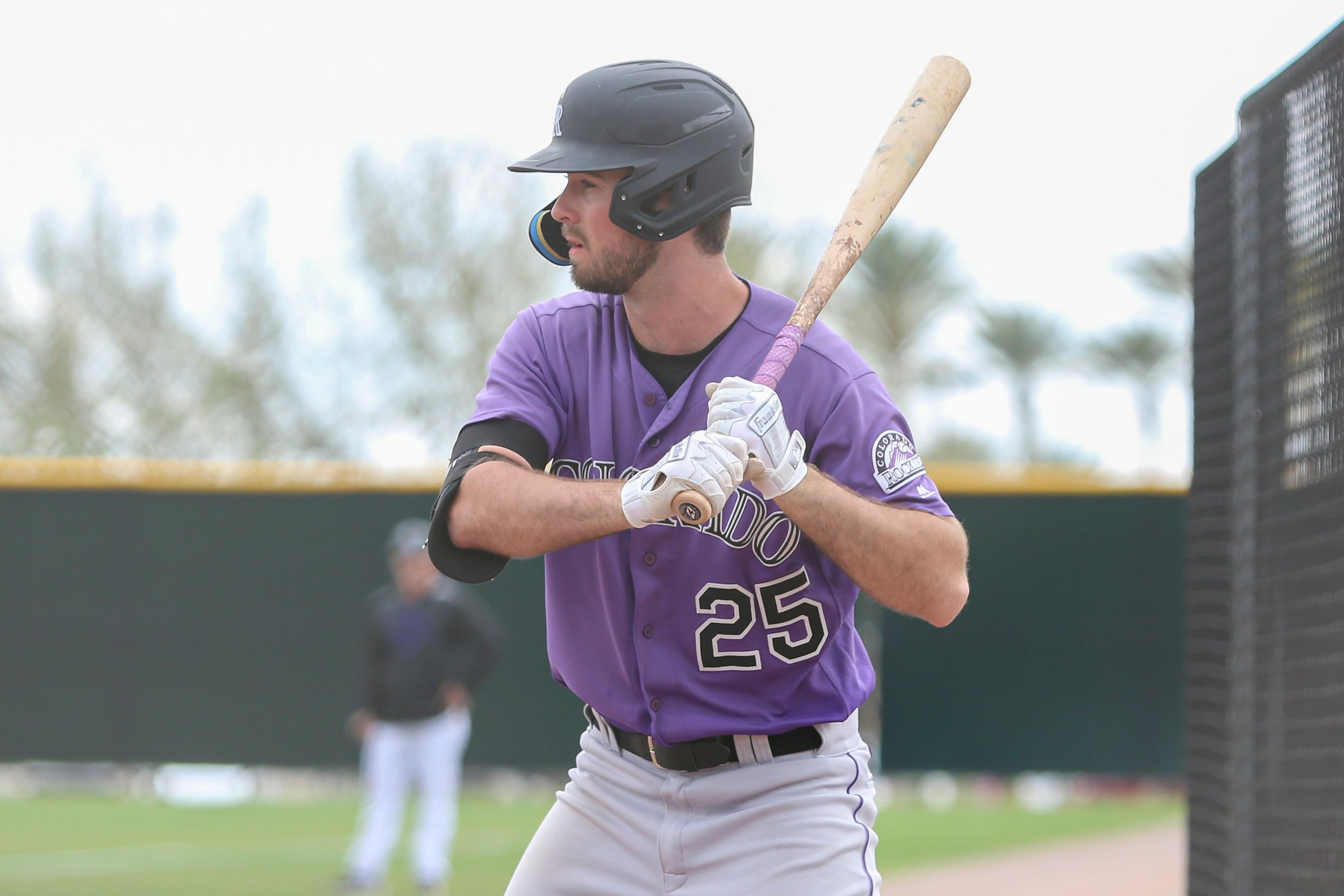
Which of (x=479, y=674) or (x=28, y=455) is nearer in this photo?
(x=479, y=674)

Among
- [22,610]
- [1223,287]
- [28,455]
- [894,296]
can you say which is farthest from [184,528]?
[894,296]

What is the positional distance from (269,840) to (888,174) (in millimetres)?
9002

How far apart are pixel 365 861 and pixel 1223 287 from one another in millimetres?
5605

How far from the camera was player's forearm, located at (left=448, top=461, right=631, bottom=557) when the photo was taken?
7.70 feet

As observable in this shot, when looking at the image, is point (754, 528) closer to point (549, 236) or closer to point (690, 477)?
point (690, 477)

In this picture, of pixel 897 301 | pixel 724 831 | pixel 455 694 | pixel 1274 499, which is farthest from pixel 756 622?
pixel 897 301

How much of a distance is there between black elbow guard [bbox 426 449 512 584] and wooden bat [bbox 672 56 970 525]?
55cm

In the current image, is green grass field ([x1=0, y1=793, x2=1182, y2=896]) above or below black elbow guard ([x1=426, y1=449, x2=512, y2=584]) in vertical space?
below

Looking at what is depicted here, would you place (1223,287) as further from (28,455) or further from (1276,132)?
(28,455)

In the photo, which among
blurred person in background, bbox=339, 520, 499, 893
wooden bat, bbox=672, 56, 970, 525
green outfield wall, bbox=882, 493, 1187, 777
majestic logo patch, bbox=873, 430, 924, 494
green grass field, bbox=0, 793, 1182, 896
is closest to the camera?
majestic logo patch, bbox=873, 430, 924, 494

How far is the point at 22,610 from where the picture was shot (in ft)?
39.5

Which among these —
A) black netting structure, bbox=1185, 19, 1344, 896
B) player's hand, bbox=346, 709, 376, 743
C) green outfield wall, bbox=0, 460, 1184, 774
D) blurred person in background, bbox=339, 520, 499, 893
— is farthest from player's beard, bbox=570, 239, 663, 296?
green outfield wall, bbox=0, 460, 1184, 774

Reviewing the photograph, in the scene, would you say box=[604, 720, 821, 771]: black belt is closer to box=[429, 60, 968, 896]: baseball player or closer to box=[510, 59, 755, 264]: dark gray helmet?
box=[429, 60, 968, 896]: baseball player

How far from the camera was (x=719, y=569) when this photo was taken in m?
2.58
